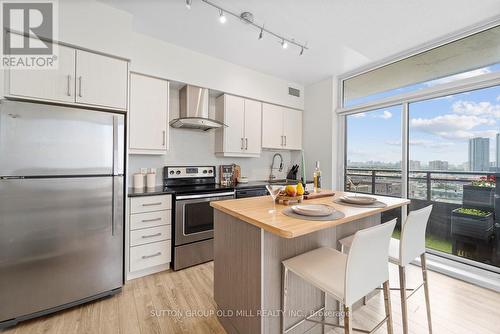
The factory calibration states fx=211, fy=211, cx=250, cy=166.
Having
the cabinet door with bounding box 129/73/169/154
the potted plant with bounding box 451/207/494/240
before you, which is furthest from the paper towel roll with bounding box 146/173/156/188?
the potted plant with bounding box 451/207/494/240

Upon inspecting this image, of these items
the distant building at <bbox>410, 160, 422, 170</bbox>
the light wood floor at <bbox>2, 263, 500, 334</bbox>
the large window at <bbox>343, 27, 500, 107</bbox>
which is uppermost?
the large window at <bbox>343, 27, 500, 107</bbox>

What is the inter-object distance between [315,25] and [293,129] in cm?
183

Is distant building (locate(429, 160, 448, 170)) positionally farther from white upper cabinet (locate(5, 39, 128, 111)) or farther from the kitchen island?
white upper cabinet (locate(5, 39, 128, 111))

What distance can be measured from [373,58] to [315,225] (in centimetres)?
295

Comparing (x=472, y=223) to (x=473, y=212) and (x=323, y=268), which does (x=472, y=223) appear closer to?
(x=473, y=212)

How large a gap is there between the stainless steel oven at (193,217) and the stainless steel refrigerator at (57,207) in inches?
23.2

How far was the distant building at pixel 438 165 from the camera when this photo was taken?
8.34 ft

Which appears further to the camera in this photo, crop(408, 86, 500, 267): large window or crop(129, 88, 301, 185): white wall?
crop(129, 88, 301, 185): white wall

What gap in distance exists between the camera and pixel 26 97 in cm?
171

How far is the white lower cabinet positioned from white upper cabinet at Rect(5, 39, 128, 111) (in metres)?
1.03

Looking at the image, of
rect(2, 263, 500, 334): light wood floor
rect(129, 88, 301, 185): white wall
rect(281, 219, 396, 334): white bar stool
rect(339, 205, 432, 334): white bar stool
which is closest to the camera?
rect(281, 219, 396, 334): white bar stool

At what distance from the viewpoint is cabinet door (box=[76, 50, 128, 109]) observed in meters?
1.89

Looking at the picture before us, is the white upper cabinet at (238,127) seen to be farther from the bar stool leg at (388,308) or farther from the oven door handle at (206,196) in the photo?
the bar stool leg at (388,308)

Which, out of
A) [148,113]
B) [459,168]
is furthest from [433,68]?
[148,113]
